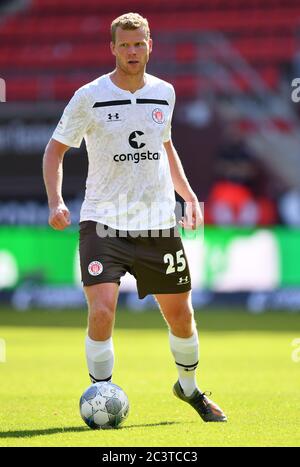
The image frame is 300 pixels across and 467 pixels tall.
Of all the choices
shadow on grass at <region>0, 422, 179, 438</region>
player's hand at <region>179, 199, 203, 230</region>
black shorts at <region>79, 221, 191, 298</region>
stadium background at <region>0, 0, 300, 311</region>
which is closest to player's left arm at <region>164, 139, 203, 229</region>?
player's hand at <region>179, 199, 203, 230</region>

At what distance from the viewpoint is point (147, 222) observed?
6668mm

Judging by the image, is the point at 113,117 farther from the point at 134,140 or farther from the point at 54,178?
the point at 54,178

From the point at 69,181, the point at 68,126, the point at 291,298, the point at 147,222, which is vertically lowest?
the point at 291,298

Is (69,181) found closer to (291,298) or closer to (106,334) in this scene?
(291,298)

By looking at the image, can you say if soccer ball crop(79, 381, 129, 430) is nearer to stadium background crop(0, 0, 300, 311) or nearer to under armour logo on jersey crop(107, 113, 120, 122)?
under armour logo on jersey crop(107, 113, 120, 122)

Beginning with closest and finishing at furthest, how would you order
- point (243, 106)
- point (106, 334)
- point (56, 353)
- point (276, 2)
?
point (106, 334) < point (56, 353) < point (243, 106) < point (276, 2)

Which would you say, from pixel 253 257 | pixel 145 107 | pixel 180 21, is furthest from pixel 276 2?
pixel 145 107

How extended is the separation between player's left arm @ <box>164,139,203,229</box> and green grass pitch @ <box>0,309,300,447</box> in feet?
3.97

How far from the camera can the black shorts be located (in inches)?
256

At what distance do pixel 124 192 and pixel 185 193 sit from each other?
1.54 ft

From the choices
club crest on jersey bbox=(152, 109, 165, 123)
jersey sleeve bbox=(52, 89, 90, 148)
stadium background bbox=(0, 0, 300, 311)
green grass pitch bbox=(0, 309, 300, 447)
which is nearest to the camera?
green grass pitch bbox=(0, 309, 300, 447)

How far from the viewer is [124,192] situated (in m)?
6.59

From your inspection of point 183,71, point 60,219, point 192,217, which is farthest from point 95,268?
point 183,71

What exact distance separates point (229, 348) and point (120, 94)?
20.3 ft
